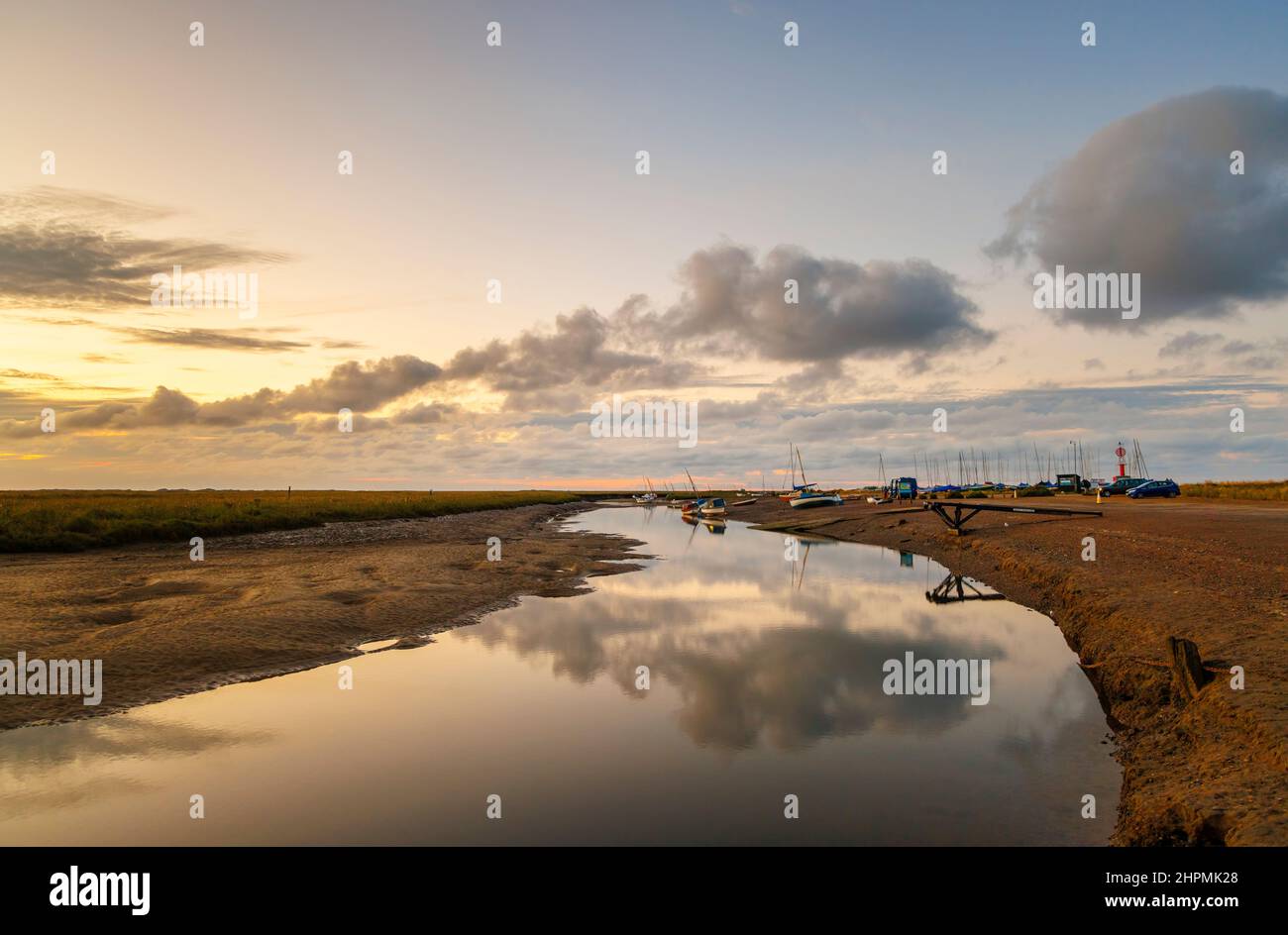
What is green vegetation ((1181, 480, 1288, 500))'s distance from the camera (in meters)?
66.8

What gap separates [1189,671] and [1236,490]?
81635 millimetres

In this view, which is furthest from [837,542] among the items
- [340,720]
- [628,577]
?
[340,720]

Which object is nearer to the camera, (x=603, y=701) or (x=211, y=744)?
(x=211, y=744)

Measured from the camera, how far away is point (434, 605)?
28453 millimetres

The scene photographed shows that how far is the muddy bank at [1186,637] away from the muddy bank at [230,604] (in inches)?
799

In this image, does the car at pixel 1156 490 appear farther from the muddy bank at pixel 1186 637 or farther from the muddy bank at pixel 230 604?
the muddy bank at pixel 230 604

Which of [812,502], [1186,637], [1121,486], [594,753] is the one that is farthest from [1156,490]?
[594,753]

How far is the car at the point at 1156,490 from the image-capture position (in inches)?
2931

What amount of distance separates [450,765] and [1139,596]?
2078cm

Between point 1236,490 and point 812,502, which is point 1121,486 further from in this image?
point 812,502

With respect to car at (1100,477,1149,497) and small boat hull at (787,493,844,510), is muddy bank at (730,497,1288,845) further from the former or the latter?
small boat hull at (787,493,844,510)

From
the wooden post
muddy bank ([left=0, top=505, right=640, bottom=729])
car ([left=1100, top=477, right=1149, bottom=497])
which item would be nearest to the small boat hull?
car ([left=1100, top=477, right=1149, bottom=497])

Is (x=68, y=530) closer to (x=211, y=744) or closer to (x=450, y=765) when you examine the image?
(x=211, y=744)

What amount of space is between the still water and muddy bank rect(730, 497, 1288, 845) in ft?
2.94
